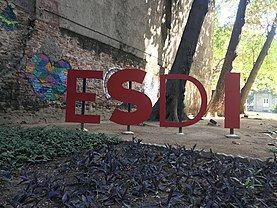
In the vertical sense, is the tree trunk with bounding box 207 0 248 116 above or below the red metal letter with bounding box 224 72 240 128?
above

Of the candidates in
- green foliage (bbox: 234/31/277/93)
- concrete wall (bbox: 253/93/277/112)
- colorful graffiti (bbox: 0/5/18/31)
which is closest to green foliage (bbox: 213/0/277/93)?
green foliage (bbox: 234/31/277/93)

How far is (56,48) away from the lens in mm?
7148

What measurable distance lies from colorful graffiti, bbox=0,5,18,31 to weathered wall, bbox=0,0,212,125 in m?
0.02

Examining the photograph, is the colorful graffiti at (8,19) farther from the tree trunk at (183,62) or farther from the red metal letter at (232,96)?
the red metal letter at (232,96)

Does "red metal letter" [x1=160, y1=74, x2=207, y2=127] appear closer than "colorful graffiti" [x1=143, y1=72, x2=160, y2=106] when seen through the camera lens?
Yes

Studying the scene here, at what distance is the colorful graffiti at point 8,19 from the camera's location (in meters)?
5.90

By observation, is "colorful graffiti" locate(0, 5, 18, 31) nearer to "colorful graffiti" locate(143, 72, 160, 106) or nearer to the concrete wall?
"colorful graffiti" locate(143, 72, 160, 106)

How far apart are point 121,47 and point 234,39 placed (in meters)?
4.87

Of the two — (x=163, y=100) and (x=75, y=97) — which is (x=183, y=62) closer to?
(x=163, y=100)

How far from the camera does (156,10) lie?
12227 mm

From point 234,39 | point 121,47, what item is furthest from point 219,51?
point 121,47

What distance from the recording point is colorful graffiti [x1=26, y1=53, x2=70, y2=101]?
6.61 metres

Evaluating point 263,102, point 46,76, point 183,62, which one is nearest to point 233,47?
point 183,62

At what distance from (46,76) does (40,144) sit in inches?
150
